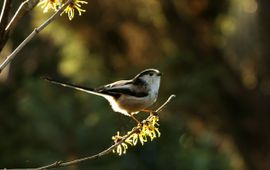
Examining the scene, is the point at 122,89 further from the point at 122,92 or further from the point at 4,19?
the point at 4,19

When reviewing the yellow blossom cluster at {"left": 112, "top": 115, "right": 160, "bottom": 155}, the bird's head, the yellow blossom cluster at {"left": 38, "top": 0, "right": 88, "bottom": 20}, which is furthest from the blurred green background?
the yellow blossom cluster at {"left": 38, "top": 0, "right": 88, "bottom": 20}

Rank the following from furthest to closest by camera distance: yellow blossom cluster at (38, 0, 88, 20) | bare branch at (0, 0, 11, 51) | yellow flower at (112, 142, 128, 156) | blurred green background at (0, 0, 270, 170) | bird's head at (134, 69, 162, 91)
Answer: blurred green background at (0, 0, 270, 170), bird's head at (134, 69, 162, 91), yellow flower at (112, 142, 128, 156), yellow blossom cluster at (38, 0, 88, 20), bare branch at (0, 0, 11, 51)

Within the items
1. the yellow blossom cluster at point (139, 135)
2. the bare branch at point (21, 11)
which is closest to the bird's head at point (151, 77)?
the yellow blossom cluster at point (139, 135)

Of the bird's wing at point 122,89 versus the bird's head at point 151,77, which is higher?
the bird's head at point 151,77

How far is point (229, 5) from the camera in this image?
509 inches

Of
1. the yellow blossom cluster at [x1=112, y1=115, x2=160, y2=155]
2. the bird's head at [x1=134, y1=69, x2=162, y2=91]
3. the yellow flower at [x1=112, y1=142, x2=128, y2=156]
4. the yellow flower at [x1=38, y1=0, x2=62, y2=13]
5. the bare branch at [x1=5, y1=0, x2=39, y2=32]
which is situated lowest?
the yellow flower at [x1=112, y1=142, x2=128, y2=156]

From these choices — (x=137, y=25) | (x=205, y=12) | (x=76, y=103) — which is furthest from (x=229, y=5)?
(x=76, y=103)

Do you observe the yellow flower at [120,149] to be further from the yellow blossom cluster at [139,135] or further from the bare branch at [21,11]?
the bare branch at [21,11]

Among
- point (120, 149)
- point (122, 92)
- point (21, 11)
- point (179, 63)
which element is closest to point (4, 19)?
point (21, 11)

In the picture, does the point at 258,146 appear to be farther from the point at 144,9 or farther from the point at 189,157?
the point at 189,157

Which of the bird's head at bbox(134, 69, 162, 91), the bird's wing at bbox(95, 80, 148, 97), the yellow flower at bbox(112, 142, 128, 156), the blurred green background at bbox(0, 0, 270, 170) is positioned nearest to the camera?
the yellow flower at bbox(112, 142, 128, 156)

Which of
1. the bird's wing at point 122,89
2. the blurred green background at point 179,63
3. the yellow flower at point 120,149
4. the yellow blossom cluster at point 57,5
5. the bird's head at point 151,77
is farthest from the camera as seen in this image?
the blurred green background at point 179,63

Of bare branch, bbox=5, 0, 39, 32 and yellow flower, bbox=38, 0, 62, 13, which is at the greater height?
yellow flower, bbox=38, 0, 62, 13

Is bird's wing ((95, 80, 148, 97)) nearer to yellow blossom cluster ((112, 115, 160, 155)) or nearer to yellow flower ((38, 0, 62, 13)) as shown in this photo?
yellow blossom cluster ((112, 115, 160, 155))
